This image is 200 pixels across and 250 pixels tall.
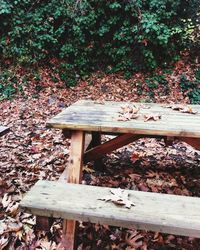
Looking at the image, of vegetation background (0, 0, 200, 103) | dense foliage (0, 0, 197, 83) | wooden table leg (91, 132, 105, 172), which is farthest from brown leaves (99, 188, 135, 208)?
dense foliage (0, 0, 197, 83)

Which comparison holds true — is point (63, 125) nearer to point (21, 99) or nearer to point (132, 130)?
point (132, 130)

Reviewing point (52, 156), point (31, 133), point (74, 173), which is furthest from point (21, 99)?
point (74, 173)

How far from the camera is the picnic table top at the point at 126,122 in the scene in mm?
2305

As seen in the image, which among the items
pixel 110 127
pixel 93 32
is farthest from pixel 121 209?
pixel 93 32

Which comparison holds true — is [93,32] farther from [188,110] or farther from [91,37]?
[188,110]

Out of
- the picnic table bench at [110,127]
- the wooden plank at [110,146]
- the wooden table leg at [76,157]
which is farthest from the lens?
the wooden plank at [110,146]

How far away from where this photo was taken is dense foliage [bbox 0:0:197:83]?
751 cm

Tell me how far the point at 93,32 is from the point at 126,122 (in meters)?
6.00

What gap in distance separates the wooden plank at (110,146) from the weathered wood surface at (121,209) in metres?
0.87

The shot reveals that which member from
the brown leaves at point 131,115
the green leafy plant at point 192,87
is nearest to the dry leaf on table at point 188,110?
the brown leaves at point 131,115

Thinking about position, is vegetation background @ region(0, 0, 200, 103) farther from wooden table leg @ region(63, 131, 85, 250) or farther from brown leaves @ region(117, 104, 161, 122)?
wooden table leg @ region(63, 131, 85, 250)

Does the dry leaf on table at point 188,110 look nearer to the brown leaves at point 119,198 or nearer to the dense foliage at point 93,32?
the brown leaves at point 119,198

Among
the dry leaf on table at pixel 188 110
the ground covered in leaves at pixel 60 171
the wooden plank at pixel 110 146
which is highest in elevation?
the dry leaf on table at pixel 188 110

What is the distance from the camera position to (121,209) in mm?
1798
